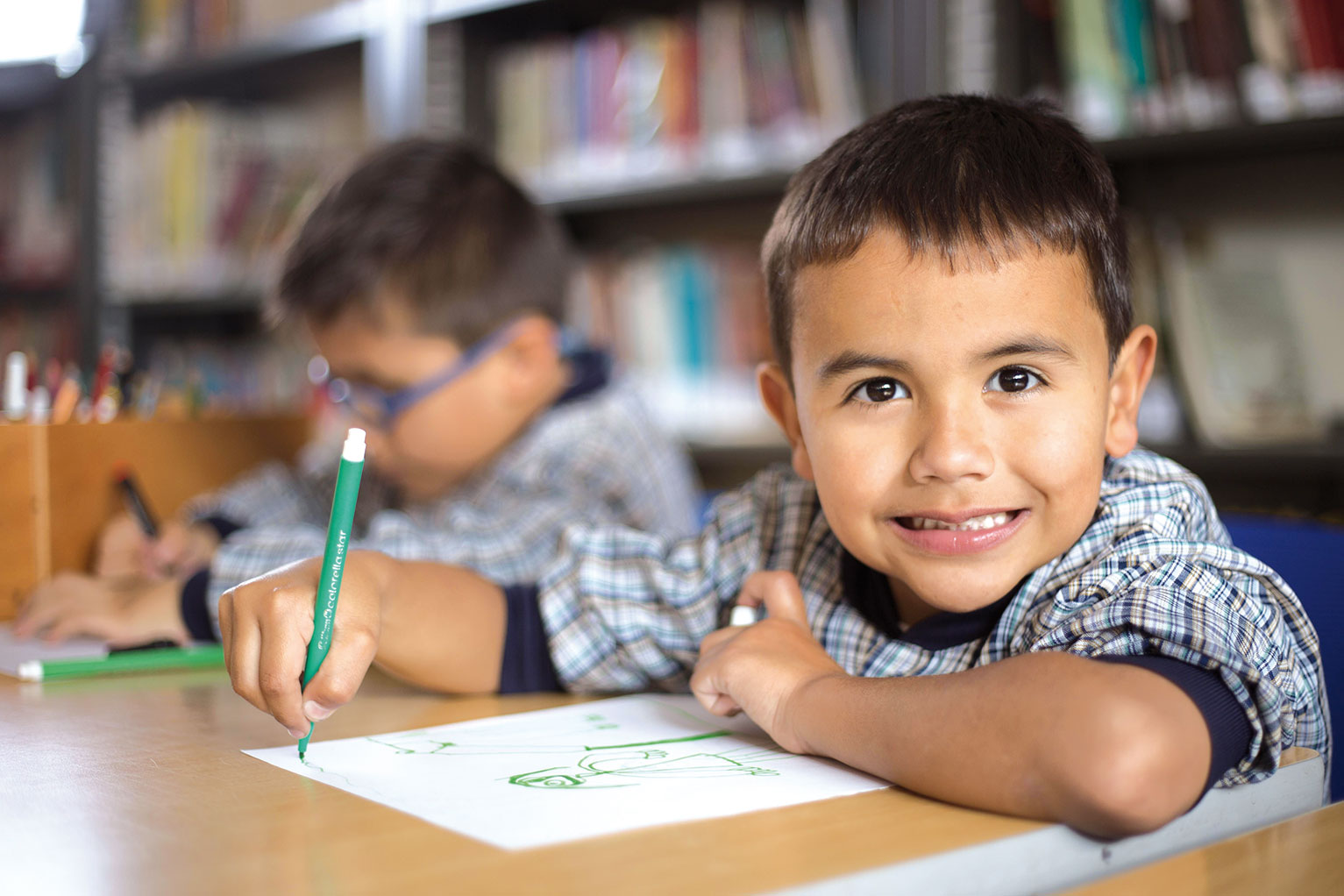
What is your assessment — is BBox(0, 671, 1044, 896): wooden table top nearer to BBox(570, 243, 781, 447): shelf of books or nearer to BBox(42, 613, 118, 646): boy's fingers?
BBox(42, 613, 118, 646): boy's fingers

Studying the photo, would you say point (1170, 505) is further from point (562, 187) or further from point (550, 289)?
point (562, 187)

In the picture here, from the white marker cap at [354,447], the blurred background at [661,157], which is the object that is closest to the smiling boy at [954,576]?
the white marker cap at [354,447]

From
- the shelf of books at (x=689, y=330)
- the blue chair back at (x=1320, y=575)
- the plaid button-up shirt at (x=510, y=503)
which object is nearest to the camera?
the blue chair back at (x=1320, y=575)

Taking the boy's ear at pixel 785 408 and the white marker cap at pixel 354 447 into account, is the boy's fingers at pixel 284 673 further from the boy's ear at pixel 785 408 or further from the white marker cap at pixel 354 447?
the boy's ear at pixel 785 408

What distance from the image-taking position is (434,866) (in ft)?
1.65

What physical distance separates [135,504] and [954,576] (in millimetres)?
945

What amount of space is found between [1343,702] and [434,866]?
0.75 m

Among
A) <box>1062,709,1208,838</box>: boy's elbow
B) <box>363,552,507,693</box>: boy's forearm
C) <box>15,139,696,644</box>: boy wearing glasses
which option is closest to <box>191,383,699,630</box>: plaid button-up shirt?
<box>15,139,696,644</box>: boy wearing glasses

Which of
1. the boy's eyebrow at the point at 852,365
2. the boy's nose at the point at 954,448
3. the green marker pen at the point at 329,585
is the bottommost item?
the green marker pen at the point at 329,585

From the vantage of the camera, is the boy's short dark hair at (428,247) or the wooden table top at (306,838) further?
the boy's short dark hair at (428,247)

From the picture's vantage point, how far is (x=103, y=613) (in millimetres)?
1131

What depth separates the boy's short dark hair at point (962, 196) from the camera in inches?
30.4

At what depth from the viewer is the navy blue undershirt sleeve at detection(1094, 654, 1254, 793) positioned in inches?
24.3

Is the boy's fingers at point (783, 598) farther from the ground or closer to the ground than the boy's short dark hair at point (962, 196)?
closer to the ground
